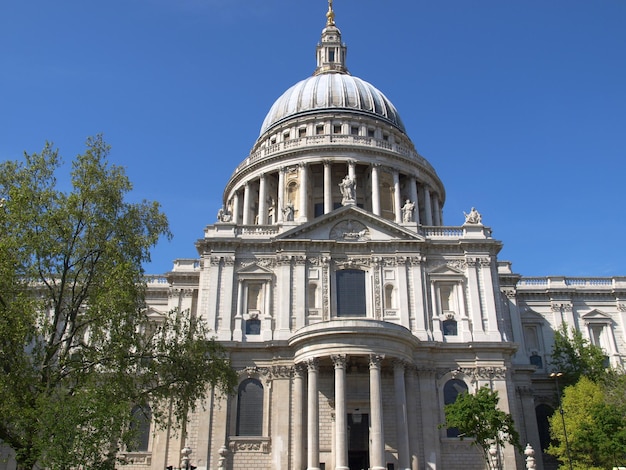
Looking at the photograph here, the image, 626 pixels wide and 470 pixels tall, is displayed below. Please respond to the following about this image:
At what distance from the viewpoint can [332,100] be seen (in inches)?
2450

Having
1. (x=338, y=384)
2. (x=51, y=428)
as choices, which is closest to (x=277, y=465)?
(x=338, y=384)

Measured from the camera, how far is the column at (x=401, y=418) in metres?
34.0

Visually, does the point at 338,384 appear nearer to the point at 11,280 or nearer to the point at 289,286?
the point at 289,286

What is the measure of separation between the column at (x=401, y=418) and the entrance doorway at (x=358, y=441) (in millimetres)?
2337

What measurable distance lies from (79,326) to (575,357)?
36.2 meters

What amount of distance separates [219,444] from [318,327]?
8743mm

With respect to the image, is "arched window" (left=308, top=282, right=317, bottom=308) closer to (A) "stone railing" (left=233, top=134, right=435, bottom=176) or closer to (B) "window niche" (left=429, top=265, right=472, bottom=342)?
(B) "window niche" (left=429, top=265, right=472, bottom=342)

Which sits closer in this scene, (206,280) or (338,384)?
(338,384)

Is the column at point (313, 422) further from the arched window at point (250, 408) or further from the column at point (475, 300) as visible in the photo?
the column at point (475, 300)

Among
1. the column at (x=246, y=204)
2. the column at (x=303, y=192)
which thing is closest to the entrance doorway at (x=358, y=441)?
the column at (x=303, y=192)

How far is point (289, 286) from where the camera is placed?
131 ft

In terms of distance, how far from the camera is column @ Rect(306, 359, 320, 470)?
1319 inches

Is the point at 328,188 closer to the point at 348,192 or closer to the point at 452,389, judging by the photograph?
the point at 348,192

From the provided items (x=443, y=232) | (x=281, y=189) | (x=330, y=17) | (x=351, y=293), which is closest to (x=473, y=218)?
(x=443, y=232)
